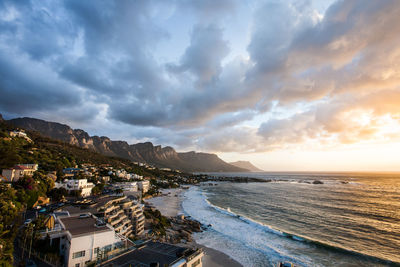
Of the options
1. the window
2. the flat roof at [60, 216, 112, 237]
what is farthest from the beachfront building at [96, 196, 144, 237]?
the window

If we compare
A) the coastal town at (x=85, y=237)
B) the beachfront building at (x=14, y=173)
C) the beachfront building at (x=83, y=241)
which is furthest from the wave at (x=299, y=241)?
the beachfront building at (x=14, y=173)

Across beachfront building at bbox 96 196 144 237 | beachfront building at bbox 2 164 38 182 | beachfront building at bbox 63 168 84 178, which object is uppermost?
beachfront building at bbox 2 164 38 182

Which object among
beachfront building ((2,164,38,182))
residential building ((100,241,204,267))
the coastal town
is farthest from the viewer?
beachfront building ((2,164,38,182))

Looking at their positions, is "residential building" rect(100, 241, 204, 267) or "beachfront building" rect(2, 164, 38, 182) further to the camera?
"beachfront building" rect(2, 164, 38, 182)

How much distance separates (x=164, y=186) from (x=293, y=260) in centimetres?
9248

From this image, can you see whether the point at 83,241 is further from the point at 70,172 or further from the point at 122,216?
the point at 70,172

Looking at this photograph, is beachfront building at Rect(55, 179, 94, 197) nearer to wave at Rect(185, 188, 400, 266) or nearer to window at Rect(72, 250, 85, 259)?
window at Rect(72, 250, 85, 259)

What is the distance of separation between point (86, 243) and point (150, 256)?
7048 mm

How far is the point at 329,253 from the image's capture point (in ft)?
94.2

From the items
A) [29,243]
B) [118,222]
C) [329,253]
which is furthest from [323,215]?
[29,243]

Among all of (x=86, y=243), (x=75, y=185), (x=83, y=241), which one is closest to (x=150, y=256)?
(x=86, y=243)

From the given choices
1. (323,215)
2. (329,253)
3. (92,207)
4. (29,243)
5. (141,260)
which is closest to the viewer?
(141,260)

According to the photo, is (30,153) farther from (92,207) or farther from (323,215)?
(323,215)

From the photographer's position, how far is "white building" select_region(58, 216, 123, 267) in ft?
59.0
